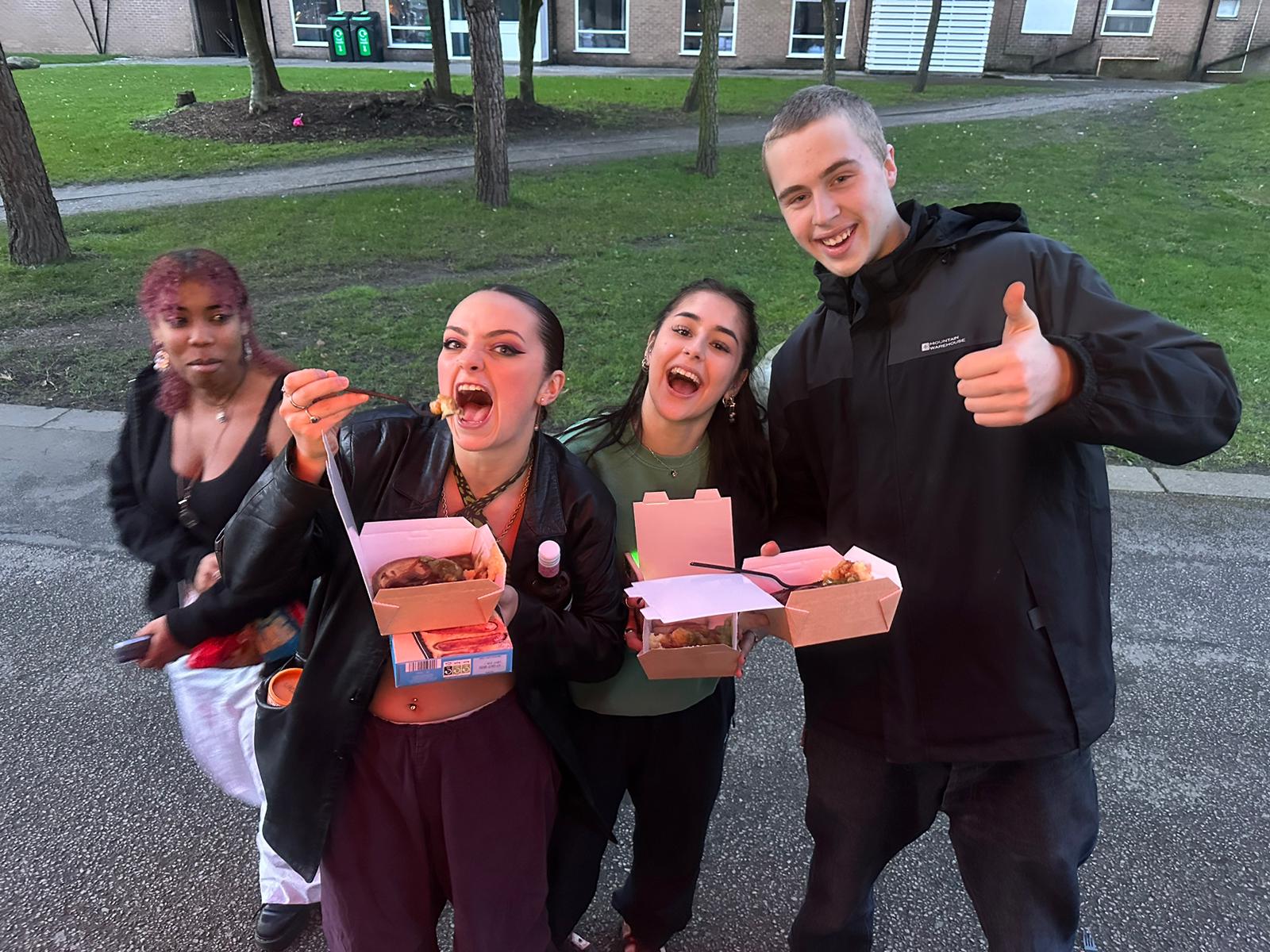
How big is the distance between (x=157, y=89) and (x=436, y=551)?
2298cm

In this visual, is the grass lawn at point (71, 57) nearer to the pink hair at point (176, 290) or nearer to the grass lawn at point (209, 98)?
the grass lawn at point (209, 98)

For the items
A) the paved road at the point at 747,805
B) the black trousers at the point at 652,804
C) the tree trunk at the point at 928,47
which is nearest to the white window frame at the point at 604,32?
the tree trunk at the point at 928,47

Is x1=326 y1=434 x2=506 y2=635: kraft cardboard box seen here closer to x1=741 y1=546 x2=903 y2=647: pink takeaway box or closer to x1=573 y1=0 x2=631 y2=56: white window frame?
x1=741 y1=546 x2=903 y2=647: pink takeaway box

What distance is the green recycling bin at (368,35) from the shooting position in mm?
26950

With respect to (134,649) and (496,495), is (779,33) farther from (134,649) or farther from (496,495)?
(134,649)

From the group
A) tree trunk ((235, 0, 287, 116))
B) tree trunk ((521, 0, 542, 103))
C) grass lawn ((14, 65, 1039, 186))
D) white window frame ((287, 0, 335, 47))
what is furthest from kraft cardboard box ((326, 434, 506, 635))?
white window frame ((287, 0, 335, 47))

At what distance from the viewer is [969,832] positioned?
188 centimetres

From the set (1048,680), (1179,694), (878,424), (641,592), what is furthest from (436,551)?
(1179,694)

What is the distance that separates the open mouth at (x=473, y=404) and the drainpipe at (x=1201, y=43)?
1317 inches

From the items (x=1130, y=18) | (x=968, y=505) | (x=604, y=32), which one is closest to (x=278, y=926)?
(x=968, y=505)

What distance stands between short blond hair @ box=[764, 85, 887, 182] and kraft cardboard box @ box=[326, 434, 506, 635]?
3.63ft

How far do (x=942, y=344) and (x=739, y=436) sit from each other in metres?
0.62

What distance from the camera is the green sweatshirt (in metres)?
2.08

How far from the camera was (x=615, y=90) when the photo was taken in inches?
834
